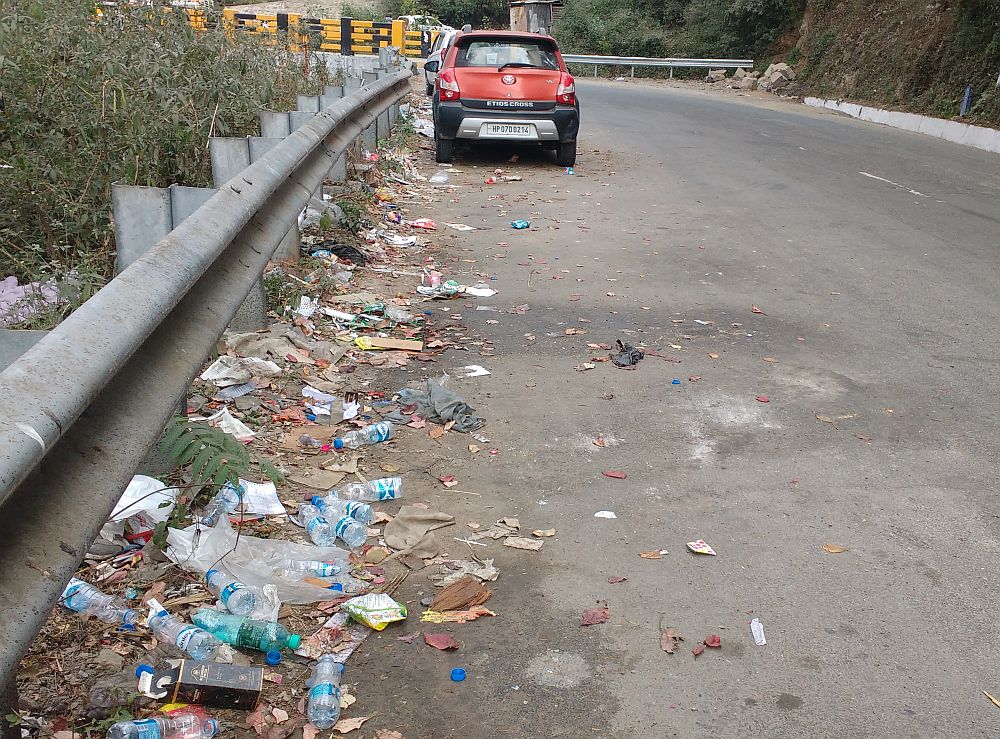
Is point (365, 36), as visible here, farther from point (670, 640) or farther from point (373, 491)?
point (670, 640)

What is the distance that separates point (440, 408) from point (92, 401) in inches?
111

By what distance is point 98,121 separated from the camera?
246 inches

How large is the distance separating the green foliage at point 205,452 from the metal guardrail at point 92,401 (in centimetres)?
37

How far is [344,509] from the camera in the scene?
3.93m

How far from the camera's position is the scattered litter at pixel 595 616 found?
3.24 meters

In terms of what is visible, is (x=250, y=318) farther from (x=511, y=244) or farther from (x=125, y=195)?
(x=511, y=244)

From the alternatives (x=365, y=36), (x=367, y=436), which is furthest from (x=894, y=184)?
(x=365, y=36)

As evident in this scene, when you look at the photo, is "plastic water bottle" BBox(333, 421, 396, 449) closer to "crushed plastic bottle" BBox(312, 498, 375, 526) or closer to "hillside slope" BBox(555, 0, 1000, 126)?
"crushed plastic bottle" BBox(312, 498, 375, 526)

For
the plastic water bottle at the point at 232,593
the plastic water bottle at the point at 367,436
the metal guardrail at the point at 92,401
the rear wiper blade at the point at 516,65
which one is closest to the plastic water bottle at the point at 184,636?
the plastic water bottle at the point at 232,593

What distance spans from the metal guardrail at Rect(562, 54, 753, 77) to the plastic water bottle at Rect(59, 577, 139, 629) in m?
37.5

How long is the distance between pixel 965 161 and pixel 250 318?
47.6 feet

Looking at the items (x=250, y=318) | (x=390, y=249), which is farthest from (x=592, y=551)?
(x=390, y=249)

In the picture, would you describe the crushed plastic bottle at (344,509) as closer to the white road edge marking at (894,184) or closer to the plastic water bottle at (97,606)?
Answer: the plastic water bottle at (97,606)

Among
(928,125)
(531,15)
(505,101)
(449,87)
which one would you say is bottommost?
(928,125)
